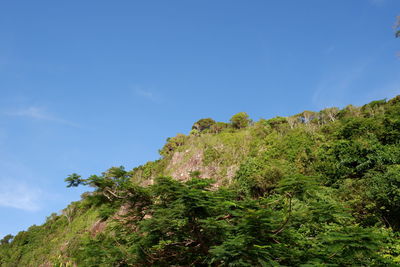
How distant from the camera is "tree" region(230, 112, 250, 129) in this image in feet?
115

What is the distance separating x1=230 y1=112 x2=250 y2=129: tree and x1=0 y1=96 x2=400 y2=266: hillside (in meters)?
9.36

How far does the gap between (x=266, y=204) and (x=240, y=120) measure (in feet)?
95.2

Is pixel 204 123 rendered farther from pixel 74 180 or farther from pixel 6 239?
pixel 6 239

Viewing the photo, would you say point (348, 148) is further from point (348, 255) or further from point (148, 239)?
point (148, 239)

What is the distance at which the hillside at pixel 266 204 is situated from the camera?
533 cm

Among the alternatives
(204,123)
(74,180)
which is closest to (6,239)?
(204,123)

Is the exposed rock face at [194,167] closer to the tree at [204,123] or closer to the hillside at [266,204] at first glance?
the hillside at [266,204]

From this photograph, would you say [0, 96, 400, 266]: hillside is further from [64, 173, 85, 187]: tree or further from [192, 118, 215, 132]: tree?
[192, 118, 215, 132]: tree

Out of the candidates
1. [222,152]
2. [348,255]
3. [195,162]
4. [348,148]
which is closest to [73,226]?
[195,162]

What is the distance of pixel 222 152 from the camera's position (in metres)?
24.5

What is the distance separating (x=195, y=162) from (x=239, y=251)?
2045 cm

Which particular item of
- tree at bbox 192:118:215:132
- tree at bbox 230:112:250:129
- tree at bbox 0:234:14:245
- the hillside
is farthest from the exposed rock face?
tree at bbox 0:234:14:245

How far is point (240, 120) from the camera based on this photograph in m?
35.4

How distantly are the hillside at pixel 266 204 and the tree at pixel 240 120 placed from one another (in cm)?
936
